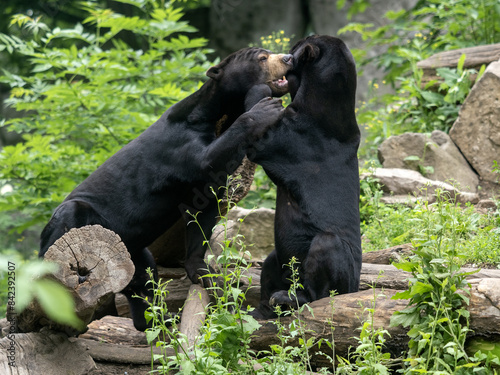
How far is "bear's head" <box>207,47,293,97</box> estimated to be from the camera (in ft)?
14.2

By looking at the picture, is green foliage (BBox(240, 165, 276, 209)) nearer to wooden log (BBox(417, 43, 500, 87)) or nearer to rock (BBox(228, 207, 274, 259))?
rock (BBox(228, 207, 274, 259))

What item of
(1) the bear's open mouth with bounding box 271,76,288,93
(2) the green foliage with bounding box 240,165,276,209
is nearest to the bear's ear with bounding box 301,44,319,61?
(1) the bear's open mouth with bounding box 271,76,288,93

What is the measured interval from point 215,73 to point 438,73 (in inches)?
170

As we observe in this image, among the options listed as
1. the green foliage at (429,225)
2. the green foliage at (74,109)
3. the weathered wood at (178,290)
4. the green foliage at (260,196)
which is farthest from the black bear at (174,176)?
the green foliage at (260,196)

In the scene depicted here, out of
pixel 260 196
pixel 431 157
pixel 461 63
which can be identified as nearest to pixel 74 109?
pixel 260 196

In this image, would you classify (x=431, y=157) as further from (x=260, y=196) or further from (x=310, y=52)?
(x=310, y=52)

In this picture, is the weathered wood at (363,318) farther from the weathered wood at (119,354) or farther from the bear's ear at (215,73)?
the bear's ear at (215,73)

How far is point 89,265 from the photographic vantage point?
314cm

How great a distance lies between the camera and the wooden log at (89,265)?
10.1 feet

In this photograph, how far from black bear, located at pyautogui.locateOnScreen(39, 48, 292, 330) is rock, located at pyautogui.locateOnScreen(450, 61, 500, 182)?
3767 millimetres

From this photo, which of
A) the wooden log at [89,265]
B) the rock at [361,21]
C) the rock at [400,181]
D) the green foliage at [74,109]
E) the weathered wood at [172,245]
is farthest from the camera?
the rock at [361,21]

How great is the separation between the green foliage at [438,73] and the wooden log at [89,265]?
219 inches

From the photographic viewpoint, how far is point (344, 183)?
3910 mm

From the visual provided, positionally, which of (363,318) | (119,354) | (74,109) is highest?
(74,109)
